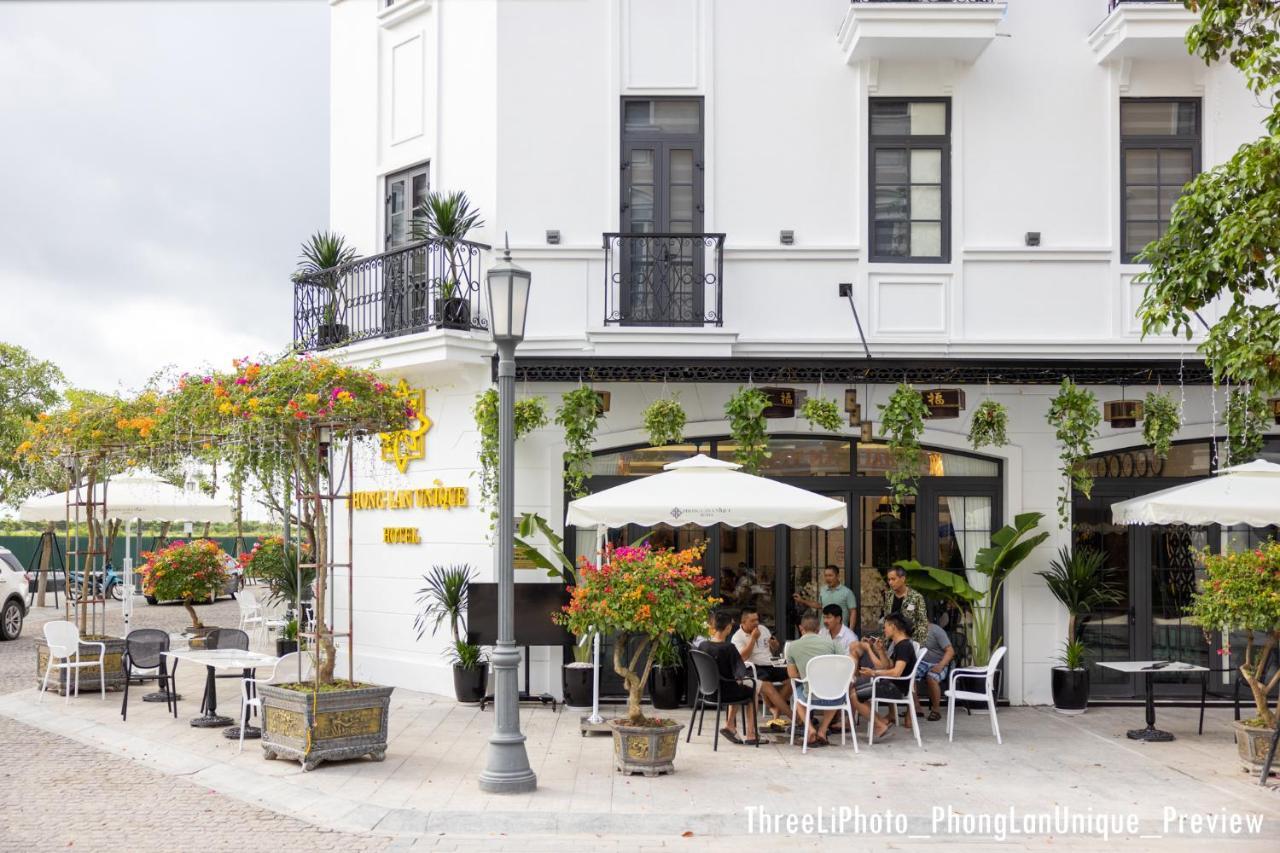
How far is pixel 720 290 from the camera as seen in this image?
1405 cm

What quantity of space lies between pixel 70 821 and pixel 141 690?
6.66 m

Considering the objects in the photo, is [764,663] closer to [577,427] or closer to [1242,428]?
[577,427]

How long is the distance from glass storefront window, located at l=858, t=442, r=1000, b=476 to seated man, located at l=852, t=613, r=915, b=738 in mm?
2691

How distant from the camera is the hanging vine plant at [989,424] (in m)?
13.3

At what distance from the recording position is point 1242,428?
43.8 ft

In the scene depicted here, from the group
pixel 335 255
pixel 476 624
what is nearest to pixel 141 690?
pixel 476 624

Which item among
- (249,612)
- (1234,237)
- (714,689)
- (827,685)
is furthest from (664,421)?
(249,612)

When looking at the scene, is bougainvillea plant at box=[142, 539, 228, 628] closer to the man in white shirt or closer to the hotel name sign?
the hotel name sign

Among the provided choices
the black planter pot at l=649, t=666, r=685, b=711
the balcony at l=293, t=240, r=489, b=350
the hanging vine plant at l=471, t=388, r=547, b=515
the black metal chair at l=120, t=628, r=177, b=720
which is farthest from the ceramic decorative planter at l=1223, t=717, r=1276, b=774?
the black metal chair at l=120, t=628, r=177, b=720

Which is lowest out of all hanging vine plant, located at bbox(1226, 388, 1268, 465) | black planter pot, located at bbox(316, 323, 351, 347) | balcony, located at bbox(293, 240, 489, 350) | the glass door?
the glass door

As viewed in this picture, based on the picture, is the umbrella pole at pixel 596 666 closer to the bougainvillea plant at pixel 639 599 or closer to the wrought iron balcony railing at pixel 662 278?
the bougainvillea plant at pixel 639 599

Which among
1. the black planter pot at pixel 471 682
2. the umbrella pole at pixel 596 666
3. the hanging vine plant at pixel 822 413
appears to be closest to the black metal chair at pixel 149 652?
the black planter pot at pixel 471 682

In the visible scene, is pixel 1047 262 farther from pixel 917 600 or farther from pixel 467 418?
pixel 467 418

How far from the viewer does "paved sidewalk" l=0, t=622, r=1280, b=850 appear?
340 inches
